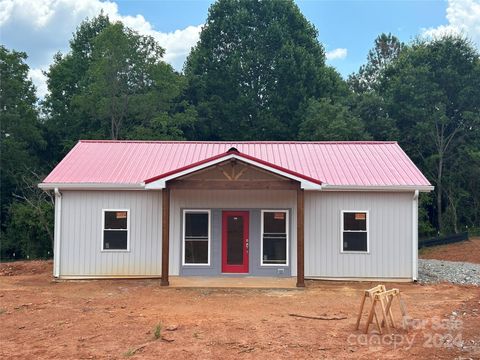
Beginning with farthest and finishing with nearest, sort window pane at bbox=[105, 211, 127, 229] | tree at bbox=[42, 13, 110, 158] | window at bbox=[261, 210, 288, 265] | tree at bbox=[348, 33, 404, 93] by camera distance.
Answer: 1. tree at bbox=[348, 33, 404, 93]
2. tree at bbox=[42, 13, 110, 158]
3. window at bbox=[261, 210, 288, 265]
4. window pane at bbox=[105, 211, 127, 229]

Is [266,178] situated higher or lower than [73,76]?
lower

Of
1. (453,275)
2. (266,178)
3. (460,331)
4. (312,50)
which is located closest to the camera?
(460,331)

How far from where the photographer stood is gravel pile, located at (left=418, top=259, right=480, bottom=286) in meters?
12.7

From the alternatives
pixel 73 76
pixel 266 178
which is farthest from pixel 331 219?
pixel 73 76

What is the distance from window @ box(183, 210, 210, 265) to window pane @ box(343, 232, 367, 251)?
372cm

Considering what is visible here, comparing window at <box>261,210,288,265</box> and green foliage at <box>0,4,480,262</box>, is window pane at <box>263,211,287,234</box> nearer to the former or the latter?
window at <box>261,210,288,265</box>

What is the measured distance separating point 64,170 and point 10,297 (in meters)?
3.93

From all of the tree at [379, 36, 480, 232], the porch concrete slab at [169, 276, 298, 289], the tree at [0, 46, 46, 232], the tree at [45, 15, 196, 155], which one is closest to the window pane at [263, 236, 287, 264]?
the porch concrete slab at [169, 276, 298, 289]

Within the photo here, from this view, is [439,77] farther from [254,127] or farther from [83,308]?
[83,308]

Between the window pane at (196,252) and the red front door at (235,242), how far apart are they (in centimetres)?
52

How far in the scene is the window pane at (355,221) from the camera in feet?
40.8

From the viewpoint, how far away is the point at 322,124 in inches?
1040

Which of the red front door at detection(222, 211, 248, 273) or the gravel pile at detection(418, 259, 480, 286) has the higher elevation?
the red front door at detection(222, 211, 248, 273)

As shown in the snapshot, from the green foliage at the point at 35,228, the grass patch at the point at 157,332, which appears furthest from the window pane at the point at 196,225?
the green foliage at the point at 35,228
